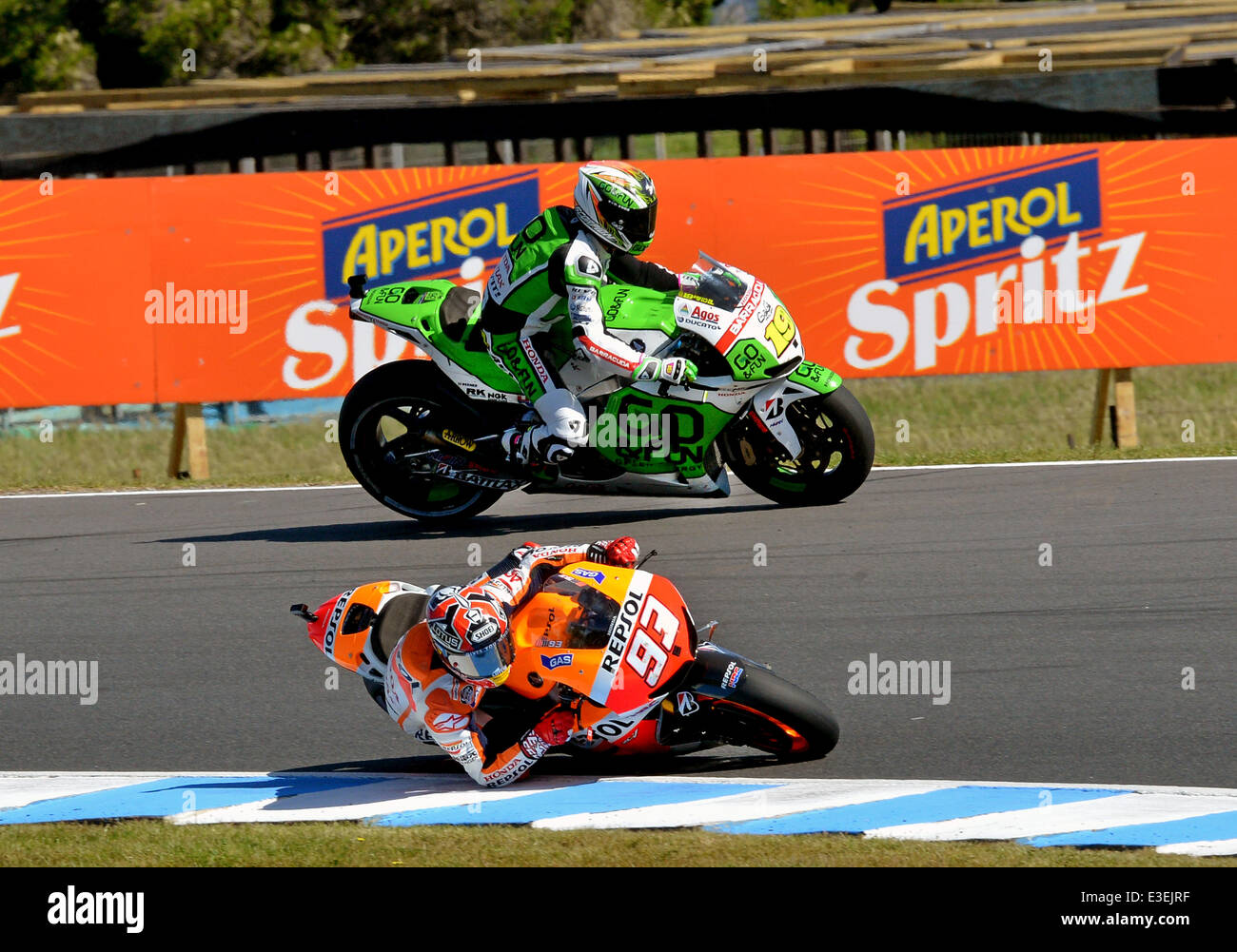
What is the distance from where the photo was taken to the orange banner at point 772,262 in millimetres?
12539

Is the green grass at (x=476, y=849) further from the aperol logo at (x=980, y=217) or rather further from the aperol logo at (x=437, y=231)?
the aperol logo at (x=980, y=217)

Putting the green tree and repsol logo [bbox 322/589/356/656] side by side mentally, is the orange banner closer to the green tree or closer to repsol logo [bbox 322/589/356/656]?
repsol logo [bbox 322/589/356/656]

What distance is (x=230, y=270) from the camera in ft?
42.0

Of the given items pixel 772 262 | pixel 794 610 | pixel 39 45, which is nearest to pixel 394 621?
pixel 794 610

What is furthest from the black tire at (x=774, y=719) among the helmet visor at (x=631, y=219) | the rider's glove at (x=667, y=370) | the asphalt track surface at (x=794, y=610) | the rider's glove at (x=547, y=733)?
the helmet visor at (x=631, y=219)

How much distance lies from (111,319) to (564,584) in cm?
773

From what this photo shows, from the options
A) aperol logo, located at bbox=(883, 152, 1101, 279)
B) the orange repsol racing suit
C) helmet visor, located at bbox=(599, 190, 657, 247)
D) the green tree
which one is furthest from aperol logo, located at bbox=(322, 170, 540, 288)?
the green tree

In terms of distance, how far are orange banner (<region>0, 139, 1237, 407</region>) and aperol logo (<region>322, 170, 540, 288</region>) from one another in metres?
0.02

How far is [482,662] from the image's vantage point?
5676 mm

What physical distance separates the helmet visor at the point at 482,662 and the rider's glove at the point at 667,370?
4.01 metres

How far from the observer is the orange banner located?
1254cm

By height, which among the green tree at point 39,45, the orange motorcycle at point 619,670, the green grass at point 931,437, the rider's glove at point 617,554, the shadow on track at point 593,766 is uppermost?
the green tree at point 39,45
